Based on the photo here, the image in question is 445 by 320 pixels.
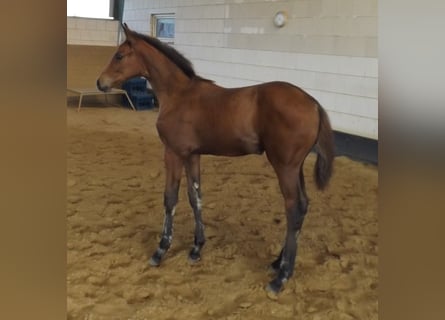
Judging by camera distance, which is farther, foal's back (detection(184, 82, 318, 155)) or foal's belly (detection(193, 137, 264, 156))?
foal's belly (detection(193, 137, 264, 156))

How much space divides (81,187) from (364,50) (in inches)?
68.0

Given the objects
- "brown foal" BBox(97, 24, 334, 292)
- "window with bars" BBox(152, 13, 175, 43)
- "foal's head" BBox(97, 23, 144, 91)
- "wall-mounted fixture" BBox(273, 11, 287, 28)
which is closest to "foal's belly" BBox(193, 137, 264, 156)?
"brown foal" BBox(97, 24, 334, 292)

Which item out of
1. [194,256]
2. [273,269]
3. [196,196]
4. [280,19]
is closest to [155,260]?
[194,256]

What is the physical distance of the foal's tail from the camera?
1379 millimetres

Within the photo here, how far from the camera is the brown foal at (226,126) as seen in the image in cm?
137

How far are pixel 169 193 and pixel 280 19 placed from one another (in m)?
1.86

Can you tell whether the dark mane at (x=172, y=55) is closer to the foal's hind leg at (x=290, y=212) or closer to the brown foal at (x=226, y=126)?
the brown foal at (x=226, y=126)

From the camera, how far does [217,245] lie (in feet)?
5.71

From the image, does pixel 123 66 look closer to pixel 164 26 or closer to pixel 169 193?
pixel 169 193

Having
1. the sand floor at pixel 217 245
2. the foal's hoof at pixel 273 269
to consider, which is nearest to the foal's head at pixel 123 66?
the sand floor at pixel 217 245

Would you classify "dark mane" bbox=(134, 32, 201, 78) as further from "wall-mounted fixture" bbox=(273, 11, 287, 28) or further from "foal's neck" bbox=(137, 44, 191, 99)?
"wall-mounted fixture" bbox=(273, 11, 287, 28)

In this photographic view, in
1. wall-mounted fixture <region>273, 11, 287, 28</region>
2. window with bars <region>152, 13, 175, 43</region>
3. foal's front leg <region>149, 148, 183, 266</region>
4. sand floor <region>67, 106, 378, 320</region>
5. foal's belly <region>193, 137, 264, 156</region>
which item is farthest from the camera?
window with bars <region>152, 13, 175, 43</region>

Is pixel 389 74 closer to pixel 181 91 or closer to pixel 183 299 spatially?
pixel 183 299

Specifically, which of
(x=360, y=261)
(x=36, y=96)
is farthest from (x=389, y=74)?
(x=360, y=261)
